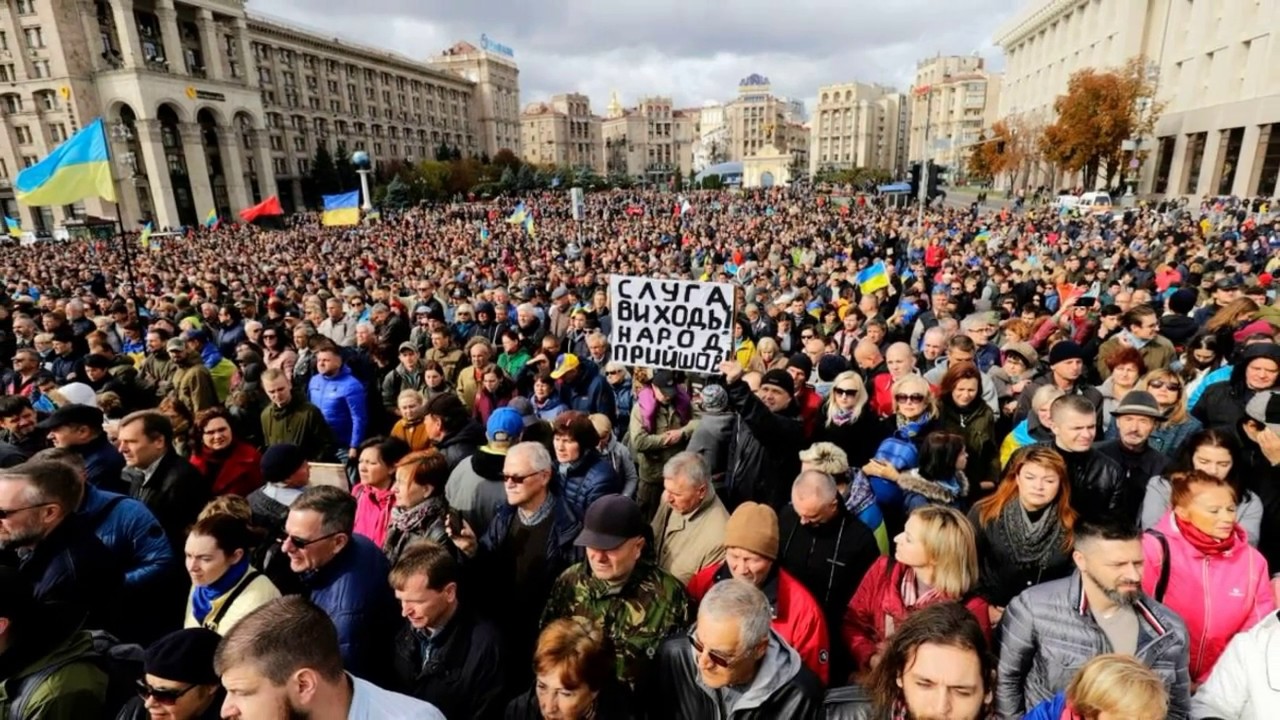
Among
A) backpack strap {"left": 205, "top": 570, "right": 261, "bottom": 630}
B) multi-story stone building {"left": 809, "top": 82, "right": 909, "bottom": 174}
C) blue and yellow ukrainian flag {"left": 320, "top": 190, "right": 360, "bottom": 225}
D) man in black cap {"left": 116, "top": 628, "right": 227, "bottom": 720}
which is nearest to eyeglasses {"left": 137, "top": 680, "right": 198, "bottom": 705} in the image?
man in black cap {"left": 116, "top": 628, "right": 227, "bottom": 720}

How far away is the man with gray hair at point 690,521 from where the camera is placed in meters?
3.13

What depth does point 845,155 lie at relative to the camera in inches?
4995

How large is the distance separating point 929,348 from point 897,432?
88.6 inches

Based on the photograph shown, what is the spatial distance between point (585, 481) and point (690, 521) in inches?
30.9

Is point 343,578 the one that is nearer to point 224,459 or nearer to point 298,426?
point 224,459

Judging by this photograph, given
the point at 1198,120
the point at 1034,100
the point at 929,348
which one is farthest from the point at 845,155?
the point at 929,348

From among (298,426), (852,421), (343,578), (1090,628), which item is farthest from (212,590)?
(852,421)

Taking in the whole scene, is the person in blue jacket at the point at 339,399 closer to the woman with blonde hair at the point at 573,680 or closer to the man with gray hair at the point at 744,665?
the woman with blonde hair at the point at 573,680

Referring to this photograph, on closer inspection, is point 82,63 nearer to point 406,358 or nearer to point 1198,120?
point 406,358

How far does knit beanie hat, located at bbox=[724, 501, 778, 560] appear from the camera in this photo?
255 centimetres

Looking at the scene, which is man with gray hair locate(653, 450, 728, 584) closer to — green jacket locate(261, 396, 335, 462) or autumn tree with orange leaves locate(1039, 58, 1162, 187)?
green jacket locate(261, 396, 335, 462)

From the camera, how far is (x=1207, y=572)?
8.45 ft

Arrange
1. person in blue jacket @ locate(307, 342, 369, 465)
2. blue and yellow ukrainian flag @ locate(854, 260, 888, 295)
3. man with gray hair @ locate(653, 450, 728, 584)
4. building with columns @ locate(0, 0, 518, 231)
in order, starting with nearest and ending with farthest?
man with gray hair @ locate(653, 450, 728, 584) → person in blue jacket @ locate(307, 342, 369, 465) → blue and yellow ukrainian flag @ locate(854, 260, 888, 295) → building with columns @ locate(0, 0, 518, 231)

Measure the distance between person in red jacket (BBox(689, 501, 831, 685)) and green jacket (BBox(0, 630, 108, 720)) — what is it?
224 cm
